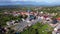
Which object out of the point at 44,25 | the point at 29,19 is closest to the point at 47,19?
the point at 44,25

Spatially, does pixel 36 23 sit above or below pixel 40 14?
below

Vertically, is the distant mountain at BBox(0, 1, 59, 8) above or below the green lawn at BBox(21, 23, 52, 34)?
above

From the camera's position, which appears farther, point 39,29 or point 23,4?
point 23,4

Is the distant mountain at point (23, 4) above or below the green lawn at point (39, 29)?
above

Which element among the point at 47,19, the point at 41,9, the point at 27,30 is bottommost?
the point at 27,30

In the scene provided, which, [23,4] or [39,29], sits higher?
[23,4]

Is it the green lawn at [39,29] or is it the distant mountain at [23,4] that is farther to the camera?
the distant mountain at [23,4]

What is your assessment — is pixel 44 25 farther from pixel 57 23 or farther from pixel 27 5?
pixel 27 5

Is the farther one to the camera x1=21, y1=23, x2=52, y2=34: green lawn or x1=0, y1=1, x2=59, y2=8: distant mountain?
x1=0, y1=1, x2=59, y2=8: distant mountain
